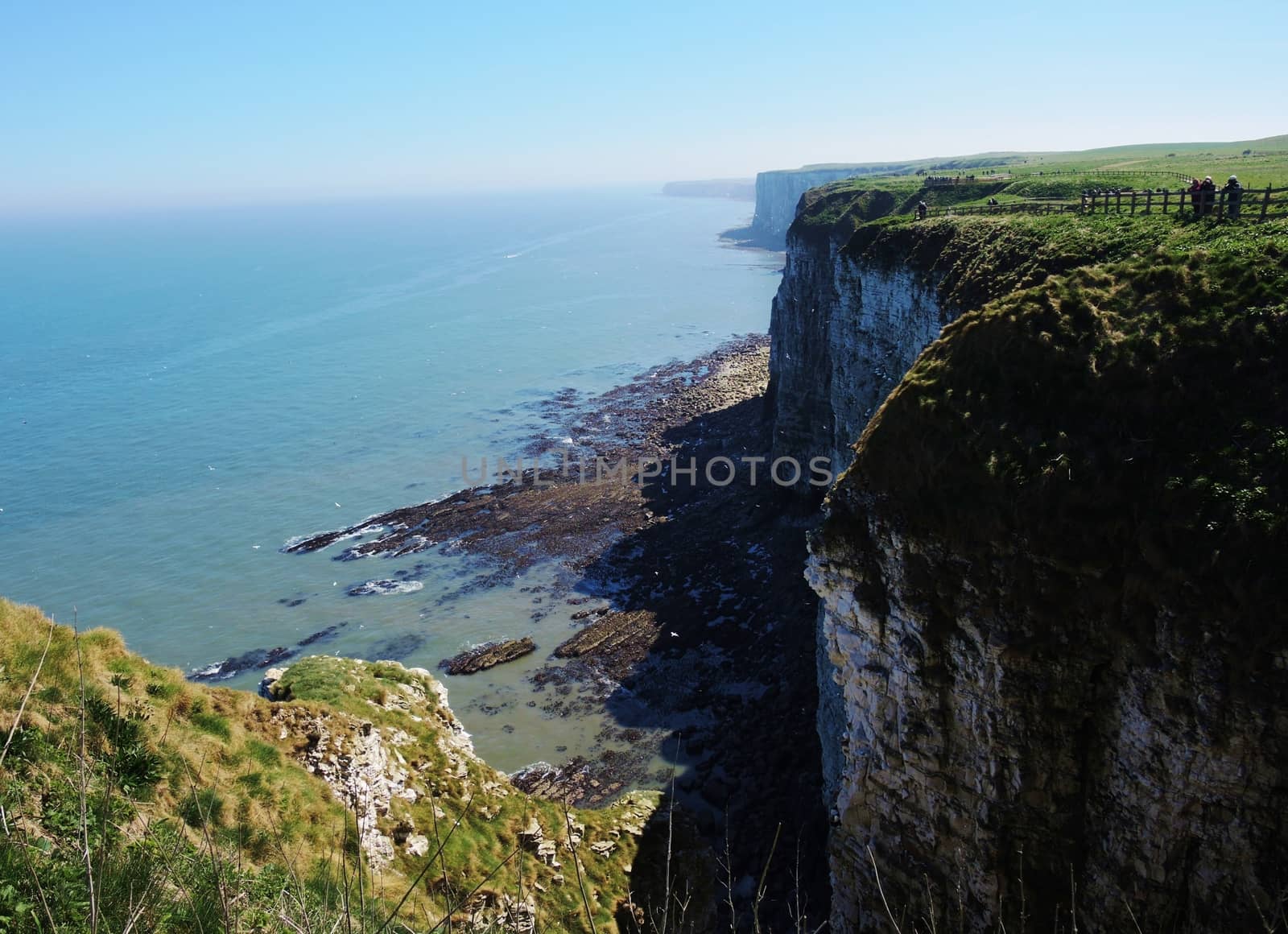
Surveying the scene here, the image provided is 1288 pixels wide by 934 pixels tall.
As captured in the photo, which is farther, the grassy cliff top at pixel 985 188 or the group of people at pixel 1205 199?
the grassy cliff top at pixel 985 188

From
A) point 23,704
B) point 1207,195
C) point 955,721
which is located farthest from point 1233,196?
point 23,704

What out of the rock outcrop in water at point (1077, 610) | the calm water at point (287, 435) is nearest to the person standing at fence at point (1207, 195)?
the rock outcrop in water at point (1077, 610)

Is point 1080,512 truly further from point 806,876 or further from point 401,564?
point 401,564

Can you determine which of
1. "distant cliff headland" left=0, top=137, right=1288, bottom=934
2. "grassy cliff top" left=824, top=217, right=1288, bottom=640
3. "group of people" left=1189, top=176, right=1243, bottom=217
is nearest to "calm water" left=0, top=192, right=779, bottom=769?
"distant cliff headland" left=0, top=137, right=1288, bottom=934

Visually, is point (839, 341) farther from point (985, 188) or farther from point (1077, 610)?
point (1077, 610)

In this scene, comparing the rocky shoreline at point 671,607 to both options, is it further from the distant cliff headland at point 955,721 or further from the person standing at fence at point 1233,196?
the person standing at fence at point 1233,196

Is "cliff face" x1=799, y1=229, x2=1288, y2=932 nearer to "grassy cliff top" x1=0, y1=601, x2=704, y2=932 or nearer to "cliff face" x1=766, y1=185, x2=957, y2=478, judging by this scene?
"cliff face" x1=766, y1=185, x2=957, y2=478
